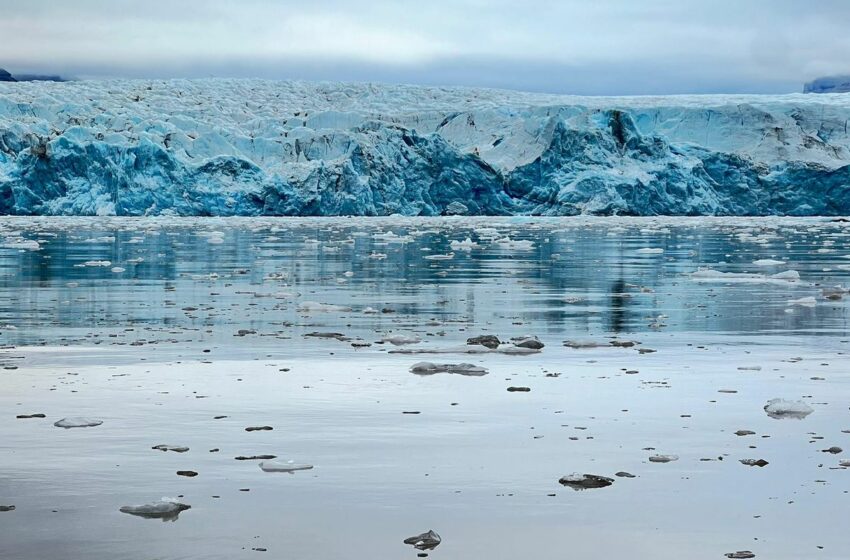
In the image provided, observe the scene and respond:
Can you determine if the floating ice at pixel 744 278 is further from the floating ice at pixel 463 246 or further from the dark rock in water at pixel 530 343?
the floating ice at pixel 463 246

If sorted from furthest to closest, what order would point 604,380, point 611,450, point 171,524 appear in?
point 604,380, point 611,450, point 171,524

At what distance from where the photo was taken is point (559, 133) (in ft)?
211

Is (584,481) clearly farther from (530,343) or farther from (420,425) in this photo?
(530,343)

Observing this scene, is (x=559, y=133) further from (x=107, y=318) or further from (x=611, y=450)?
(x=611, y=450)

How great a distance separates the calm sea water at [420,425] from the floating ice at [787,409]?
0.12 metres

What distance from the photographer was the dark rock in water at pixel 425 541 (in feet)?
12.4

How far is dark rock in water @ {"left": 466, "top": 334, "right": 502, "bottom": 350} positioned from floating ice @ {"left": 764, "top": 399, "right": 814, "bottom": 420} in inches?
112

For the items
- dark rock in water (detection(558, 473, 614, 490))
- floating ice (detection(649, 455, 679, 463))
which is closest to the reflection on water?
floating ice (detection(649, 455, 679, 463))

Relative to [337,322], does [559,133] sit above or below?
above

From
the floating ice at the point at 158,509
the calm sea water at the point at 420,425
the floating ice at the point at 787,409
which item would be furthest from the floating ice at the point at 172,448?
the floating ice at the point at 787,409

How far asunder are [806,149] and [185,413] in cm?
6892

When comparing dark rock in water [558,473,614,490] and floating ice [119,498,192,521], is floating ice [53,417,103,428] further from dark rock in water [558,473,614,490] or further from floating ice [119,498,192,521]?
dark rock in water [558,473,614,490]

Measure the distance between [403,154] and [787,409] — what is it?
5541 centimetres

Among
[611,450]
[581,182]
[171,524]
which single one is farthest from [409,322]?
[581,182]
